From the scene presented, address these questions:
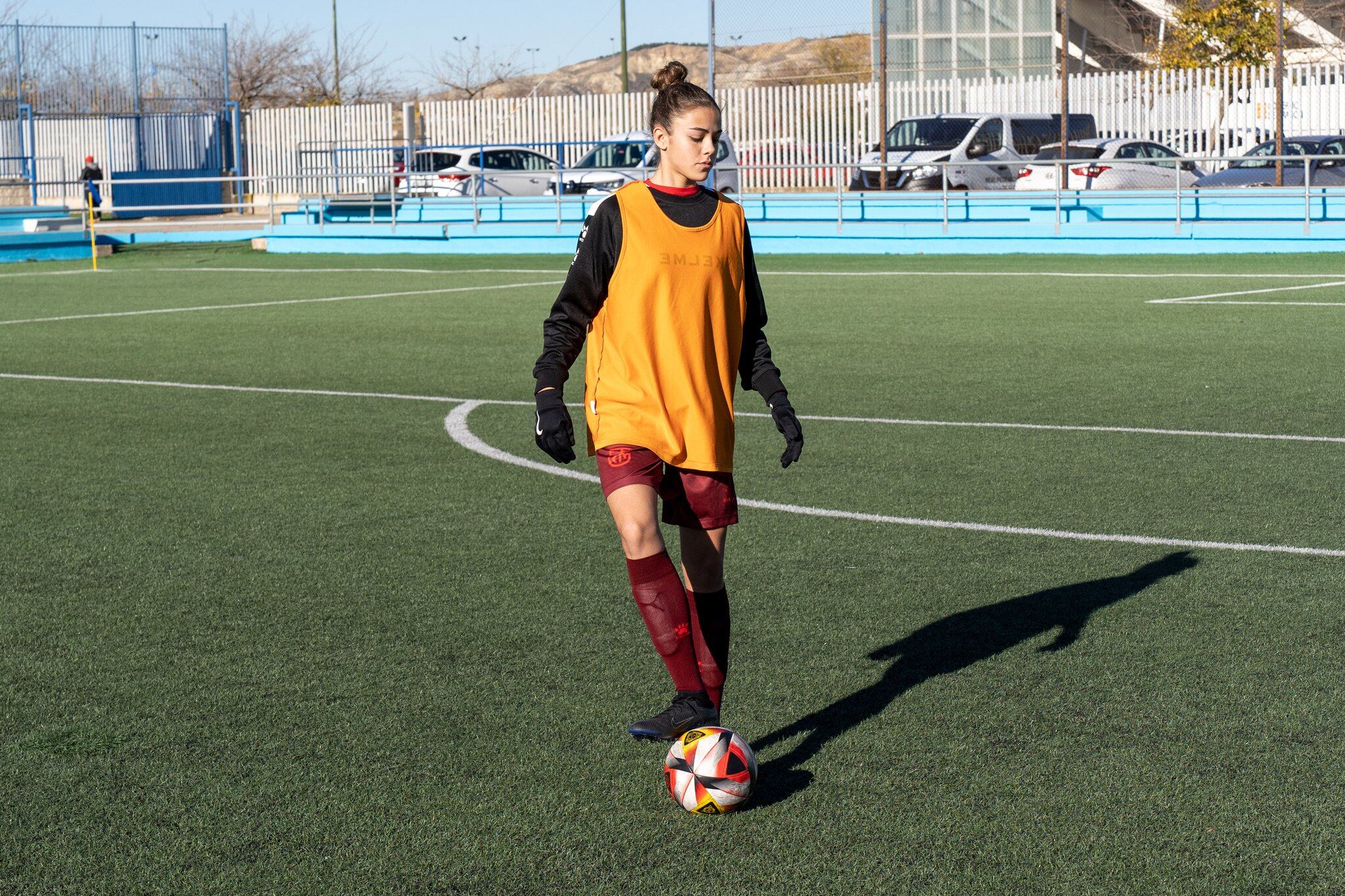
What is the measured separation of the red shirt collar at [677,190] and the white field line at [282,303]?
14119mm

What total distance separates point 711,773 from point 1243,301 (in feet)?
45.2

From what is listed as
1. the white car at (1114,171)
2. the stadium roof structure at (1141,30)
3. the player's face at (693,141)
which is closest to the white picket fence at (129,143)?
the stadium roof structure at (1141,30)

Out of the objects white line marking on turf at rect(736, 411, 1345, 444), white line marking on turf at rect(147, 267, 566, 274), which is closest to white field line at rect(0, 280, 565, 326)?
white line marking on turf at rect(147, 267, 566, 274)

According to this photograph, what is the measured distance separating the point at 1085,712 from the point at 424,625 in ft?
6.70

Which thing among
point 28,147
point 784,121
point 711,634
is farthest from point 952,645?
point 28,147

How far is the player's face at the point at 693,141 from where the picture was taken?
379 cm

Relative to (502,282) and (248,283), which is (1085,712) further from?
(248,283)

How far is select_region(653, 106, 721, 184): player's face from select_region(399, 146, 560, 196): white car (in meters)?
29.1

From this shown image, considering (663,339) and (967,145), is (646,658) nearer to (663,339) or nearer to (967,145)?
(663,339)

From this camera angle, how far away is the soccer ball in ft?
12.2

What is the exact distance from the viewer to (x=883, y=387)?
1077 centimetres

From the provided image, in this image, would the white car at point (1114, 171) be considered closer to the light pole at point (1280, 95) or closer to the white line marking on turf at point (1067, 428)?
the light pole at point (1280, 95)

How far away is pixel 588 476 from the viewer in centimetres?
788

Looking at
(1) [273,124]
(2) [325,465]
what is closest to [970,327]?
(2) [325,465]
